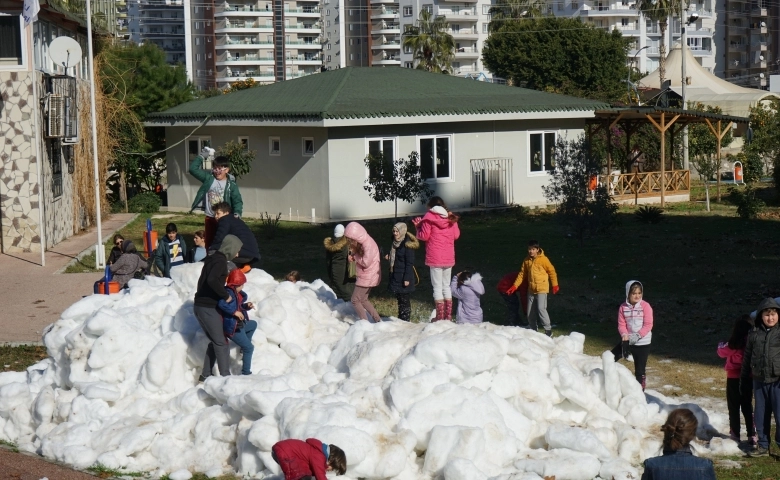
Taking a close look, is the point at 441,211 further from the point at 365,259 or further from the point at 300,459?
the point at 300,459

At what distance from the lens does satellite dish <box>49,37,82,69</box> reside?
21.7m

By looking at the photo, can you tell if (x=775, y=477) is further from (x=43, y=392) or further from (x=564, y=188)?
(x=564, y=188)

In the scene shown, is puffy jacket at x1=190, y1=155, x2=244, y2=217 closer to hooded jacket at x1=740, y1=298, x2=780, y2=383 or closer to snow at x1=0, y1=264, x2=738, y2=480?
snow at x1=0, y1=264, x2=738, y2=480

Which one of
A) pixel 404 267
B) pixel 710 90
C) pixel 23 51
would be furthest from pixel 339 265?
pixel 710 90

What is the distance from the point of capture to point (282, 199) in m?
29.5

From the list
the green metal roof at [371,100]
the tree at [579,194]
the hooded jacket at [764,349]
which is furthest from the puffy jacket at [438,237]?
the green metal roof at [371,100]

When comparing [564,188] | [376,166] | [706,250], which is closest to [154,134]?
[376,166]

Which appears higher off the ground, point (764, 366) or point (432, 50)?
point (432, 50)

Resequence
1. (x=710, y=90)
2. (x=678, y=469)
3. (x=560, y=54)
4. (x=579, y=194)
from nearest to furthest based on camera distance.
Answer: (x=678, y=469) < (x=579, y=194) < (x=710, y=90) < (x=560, y=54)

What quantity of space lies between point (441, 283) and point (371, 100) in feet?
52.9

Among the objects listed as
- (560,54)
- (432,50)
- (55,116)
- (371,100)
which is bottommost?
(55,116)

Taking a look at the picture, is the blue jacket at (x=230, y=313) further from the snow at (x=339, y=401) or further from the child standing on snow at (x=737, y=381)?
the child standing on snow at (x=737, y=381)

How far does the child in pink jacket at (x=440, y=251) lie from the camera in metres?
13.8

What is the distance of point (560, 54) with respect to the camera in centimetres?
8050
